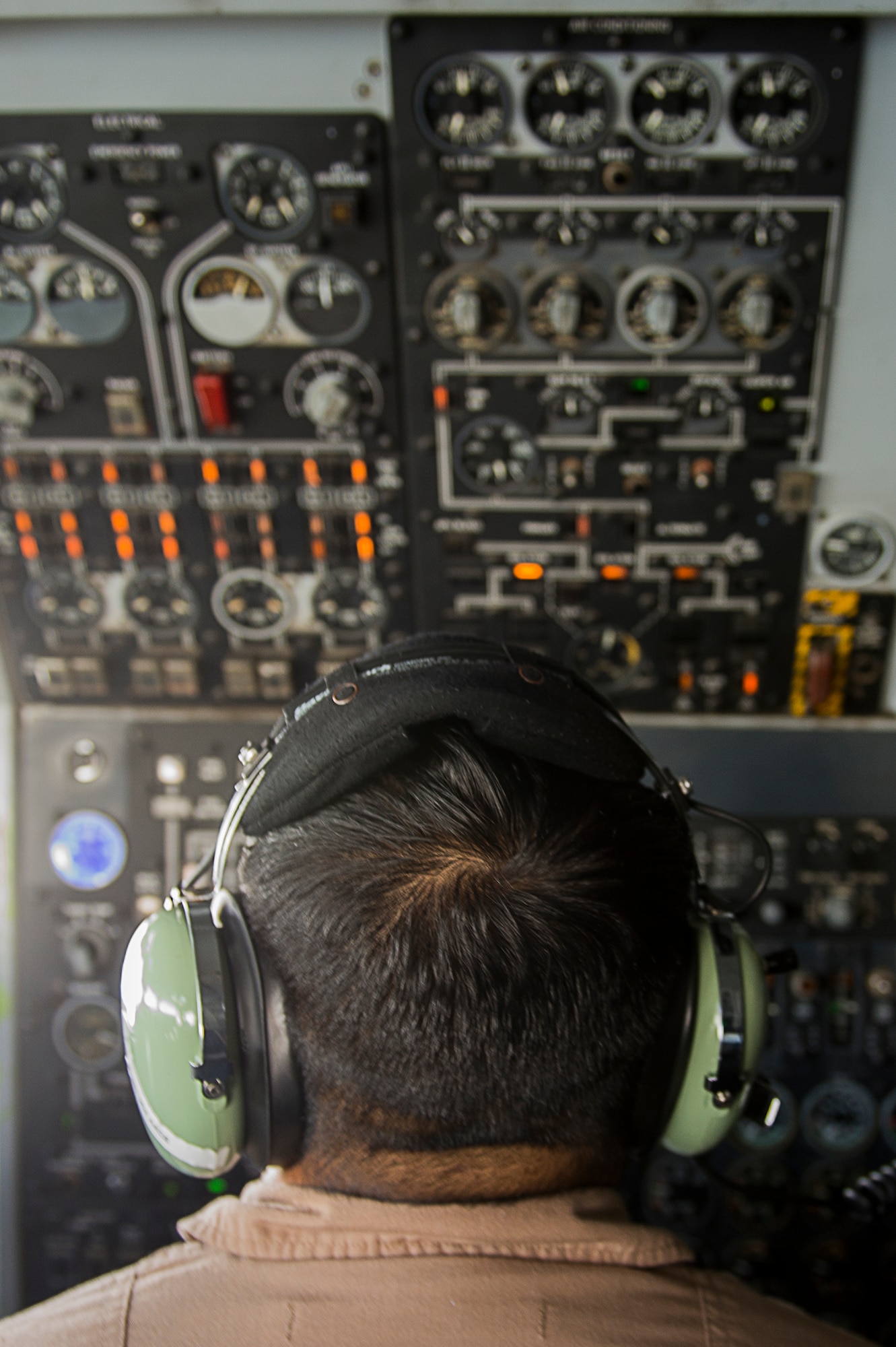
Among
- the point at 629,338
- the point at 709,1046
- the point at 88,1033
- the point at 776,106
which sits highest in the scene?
the point at 776,106

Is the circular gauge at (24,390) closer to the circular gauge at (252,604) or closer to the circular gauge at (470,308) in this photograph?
the circular gauge at (252,604)

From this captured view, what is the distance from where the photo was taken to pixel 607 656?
73.6 inches

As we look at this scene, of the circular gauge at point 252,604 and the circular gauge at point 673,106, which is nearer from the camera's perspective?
the circular gauge at point 673,106

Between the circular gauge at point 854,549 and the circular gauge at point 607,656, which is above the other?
the circular gauge at point 854,549

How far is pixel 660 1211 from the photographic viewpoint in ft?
6.40

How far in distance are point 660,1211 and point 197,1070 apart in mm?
1609

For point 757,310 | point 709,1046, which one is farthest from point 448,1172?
point 757,310

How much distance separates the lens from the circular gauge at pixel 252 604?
6.15ft

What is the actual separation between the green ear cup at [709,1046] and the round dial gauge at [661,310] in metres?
1.17

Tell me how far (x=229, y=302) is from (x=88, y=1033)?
5.42 feet

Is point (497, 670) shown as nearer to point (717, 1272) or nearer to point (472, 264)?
point (717, 1272)

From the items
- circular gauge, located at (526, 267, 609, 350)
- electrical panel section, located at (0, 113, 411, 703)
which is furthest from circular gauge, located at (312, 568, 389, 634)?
circular gauge, located at (526, 267, 609, 350)

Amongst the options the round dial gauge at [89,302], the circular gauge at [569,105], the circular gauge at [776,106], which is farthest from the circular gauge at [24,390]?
the circular gauge at [776,106]

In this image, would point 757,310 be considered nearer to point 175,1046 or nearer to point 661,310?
point 661,310
